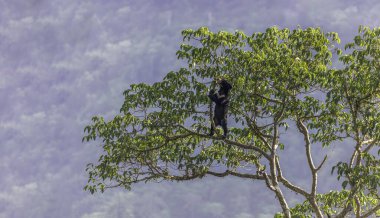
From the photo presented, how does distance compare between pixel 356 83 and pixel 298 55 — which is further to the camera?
pixel 298 55

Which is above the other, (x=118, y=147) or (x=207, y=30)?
(x=207, y=30)

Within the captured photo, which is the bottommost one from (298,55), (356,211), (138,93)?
(356,211)

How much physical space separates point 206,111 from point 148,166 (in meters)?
3.22

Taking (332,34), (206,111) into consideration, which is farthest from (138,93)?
(332,34)

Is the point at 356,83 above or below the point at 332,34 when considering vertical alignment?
below

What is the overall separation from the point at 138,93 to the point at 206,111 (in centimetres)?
235

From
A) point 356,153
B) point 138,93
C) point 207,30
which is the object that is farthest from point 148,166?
point 356,153

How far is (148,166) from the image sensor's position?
2139 centimetres

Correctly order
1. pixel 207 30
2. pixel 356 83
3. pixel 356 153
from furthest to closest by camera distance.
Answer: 1. pixel 356 153
2. pixel 207 30
3. pixel 356 83

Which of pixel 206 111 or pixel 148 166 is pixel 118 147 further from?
pixel 206 111

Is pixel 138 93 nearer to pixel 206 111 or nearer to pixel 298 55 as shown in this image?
pixel 206 111

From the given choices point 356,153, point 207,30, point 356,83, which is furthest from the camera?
point 356,153

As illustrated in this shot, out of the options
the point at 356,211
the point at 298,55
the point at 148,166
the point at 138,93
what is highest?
the point at 298,55

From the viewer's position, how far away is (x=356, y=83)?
Result: 1833 centimetres
